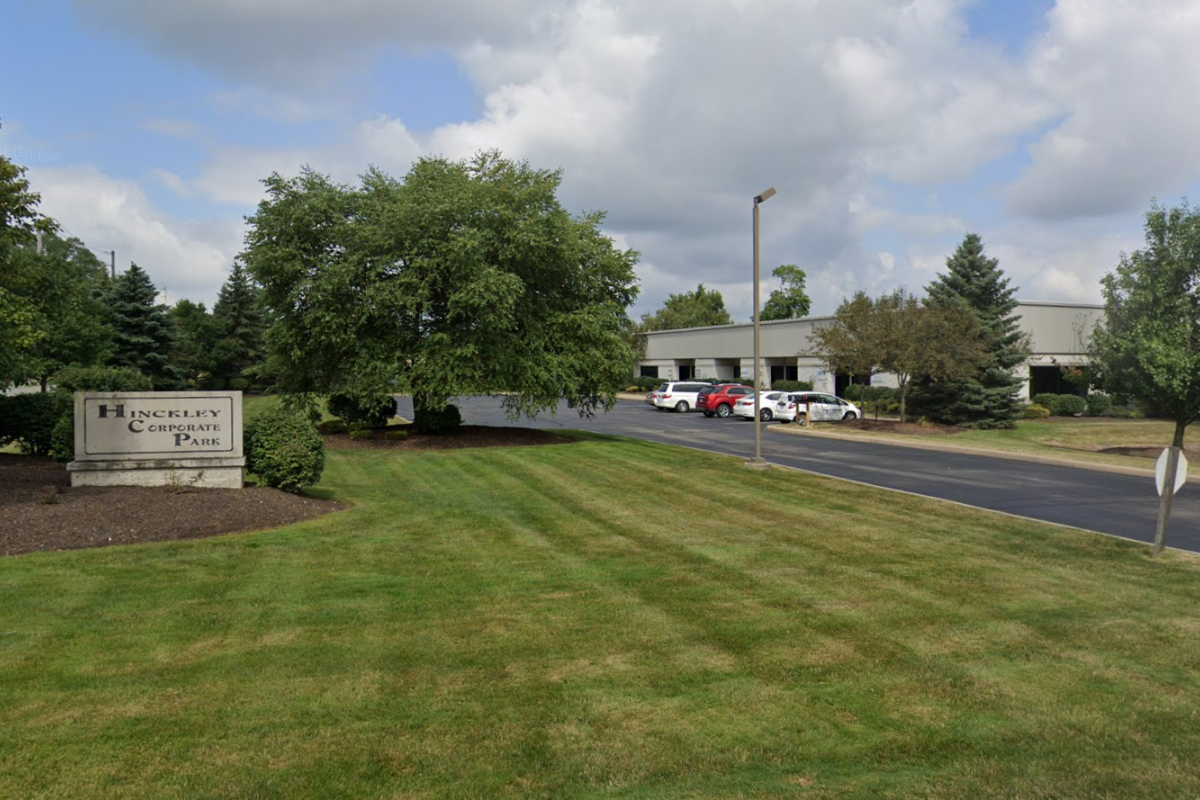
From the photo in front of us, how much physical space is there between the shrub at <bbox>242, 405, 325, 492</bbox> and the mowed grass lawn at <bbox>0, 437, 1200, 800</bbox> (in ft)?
8.56

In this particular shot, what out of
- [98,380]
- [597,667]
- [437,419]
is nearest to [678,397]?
[437,419]

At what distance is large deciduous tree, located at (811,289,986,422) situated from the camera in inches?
1282

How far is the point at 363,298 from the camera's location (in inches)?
972

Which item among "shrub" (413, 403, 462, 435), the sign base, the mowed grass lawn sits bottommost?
the mowed grass lawn

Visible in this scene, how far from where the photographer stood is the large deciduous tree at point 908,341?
32.6 metres

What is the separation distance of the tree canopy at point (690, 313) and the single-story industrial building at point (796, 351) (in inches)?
940

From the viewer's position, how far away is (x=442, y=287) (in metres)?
24.9

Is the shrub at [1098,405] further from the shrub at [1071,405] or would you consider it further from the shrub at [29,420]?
the shrub at [29,420]

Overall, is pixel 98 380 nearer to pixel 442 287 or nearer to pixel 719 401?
pixel 442 287

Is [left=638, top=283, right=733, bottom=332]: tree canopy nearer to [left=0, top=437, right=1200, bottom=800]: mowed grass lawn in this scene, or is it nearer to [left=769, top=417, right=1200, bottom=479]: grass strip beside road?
[left=769, top=417, right=1200, bottom=479]: grass strip beside road

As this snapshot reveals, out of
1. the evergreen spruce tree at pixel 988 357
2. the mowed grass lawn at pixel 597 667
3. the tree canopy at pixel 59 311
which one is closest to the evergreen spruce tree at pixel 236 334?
the tree canopy at pixel 59 311

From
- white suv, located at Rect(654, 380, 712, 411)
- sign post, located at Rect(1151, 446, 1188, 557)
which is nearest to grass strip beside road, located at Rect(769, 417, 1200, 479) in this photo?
white suv, located at Rect(654, 380, 712, 411)

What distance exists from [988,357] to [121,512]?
32.3 metres

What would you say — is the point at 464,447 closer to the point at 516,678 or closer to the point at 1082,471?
the point at 1082,471
